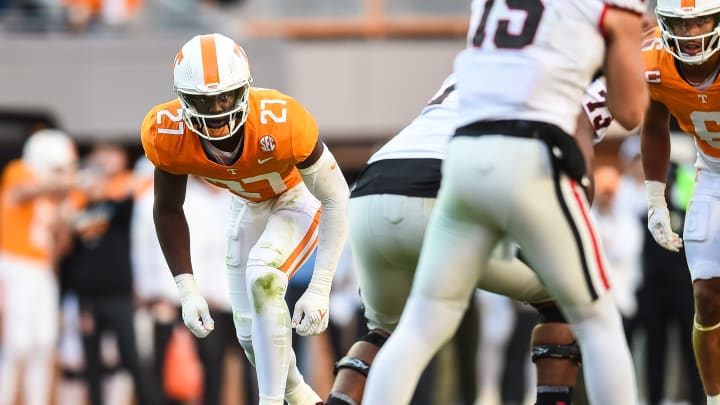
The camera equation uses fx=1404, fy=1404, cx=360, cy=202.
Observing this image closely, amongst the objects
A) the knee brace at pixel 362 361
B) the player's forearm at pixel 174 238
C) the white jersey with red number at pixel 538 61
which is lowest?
the knee brace at pixel 362 361

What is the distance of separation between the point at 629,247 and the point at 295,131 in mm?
5452

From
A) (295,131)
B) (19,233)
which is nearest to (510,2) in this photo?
(295,131)

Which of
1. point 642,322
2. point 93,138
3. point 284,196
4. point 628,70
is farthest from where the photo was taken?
point 93,138

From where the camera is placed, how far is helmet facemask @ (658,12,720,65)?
620 cm

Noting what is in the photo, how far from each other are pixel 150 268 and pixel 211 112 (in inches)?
203

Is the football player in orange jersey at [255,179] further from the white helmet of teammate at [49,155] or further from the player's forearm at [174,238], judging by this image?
the white helmet of teammate at [49,155]

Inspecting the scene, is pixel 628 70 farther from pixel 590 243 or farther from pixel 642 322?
pixel 642 322

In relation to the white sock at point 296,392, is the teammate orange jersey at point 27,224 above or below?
below

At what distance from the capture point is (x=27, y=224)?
37.0 feet

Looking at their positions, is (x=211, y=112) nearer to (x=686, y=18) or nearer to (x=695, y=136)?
(x=686, y=18)

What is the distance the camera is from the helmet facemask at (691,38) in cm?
620

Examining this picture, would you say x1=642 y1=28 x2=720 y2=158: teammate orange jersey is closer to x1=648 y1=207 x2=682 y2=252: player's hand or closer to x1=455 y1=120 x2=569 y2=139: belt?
x1=648 y1=207 x2=682 y2=252: player's hand

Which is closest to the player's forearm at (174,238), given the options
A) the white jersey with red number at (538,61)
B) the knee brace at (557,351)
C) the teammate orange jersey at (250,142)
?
the teammate orange jersey at (250,142)

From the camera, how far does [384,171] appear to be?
5777 millimetres
